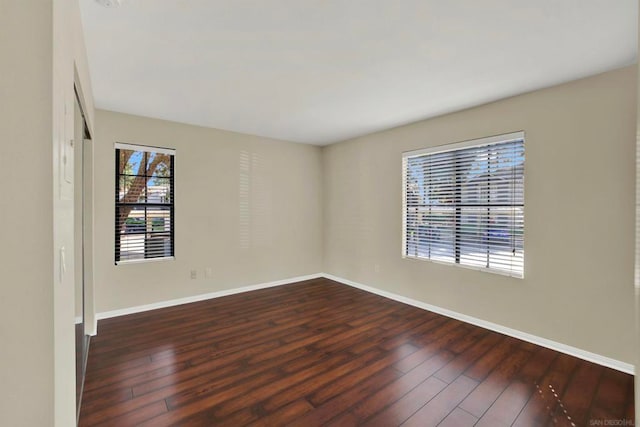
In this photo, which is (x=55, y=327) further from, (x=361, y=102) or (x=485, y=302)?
(x=485, y=302)

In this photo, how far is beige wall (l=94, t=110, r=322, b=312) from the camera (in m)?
3.54

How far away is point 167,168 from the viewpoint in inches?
156

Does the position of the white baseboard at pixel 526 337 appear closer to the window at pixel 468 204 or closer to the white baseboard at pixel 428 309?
the white baseboard at pixel 428 309

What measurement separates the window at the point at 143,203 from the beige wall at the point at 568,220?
350 cm

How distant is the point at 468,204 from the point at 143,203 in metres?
4.02

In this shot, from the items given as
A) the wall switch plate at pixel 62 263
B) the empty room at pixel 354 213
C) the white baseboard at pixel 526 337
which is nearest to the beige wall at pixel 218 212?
the empty room at pixel 354 213

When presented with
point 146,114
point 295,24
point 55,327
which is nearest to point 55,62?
point 55,327

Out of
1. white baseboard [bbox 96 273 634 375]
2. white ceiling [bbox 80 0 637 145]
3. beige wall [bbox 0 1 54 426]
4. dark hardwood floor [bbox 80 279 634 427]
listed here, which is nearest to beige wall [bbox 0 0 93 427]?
beige wall [bbox 0 1 54 426]

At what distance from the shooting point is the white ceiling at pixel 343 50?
5.70ft

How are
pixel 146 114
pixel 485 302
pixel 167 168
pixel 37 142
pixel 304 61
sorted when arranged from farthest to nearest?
pixel 167 168, pixel 146 114, pixel 485 302, pixel 304 61, pixel 37 142

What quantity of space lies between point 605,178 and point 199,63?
350cm

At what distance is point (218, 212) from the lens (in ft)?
14.2

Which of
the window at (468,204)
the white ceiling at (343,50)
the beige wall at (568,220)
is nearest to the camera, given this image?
the white ceiling at (343,50)

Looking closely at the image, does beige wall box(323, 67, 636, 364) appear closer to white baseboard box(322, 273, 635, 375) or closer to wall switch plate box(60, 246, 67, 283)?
white baseboard box(322, 273, 635, 375)
